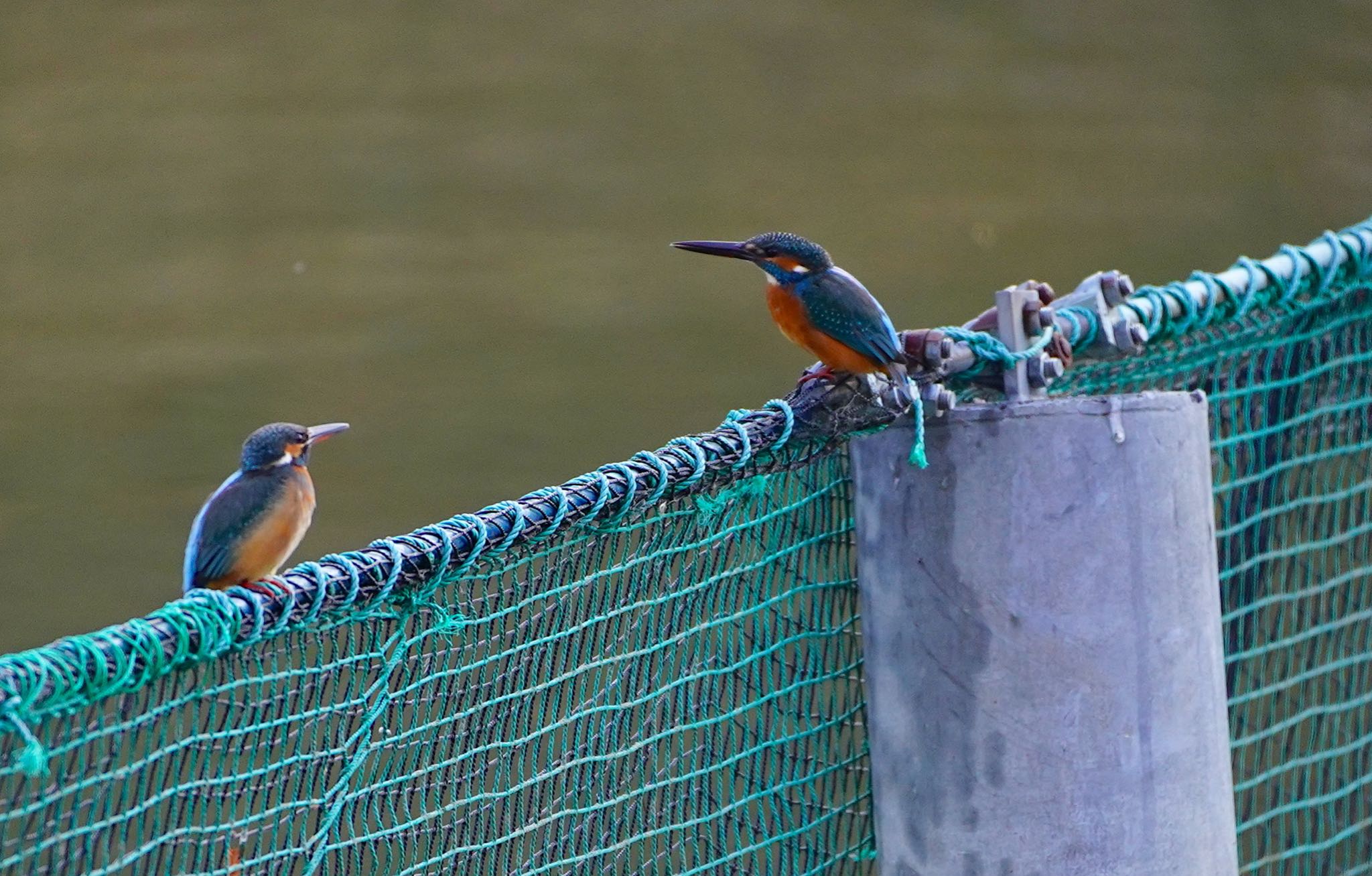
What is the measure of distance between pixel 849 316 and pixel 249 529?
0.85 meters

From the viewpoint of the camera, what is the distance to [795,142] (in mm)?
4414

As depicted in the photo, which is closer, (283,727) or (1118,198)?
(283,727)

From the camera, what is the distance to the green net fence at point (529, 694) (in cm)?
142

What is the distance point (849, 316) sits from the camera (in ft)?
6.84

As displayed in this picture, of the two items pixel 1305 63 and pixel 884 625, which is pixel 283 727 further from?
pixel 1305 63

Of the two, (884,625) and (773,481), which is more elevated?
(773,481)

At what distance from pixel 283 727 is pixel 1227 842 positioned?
127 cm

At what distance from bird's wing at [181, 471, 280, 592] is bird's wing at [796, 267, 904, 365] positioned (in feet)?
2.58

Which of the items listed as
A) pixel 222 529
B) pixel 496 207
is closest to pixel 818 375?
pixel 222 529

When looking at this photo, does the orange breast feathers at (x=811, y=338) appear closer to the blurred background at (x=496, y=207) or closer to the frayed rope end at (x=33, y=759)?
the frayed rope end at (x=33, y=759)

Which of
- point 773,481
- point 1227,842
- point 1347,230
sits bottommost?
point 1227,842

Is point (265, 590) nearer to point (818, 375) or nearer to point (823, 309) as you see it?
point (818, 375)

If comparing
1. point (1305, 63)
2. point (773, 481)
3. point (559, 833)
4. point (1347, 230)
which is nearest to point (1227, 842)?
point (773, 481)

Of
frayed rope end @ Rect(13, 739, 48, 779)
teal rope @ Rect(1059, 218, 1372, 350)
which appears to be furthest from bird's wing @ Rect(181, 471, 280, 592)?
teal rope @ Rect(1059, 218, 1372, 350)
